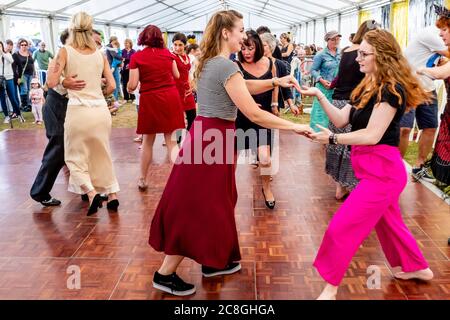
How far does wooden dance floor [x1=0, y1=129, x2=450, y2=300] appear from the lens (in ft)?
9.20

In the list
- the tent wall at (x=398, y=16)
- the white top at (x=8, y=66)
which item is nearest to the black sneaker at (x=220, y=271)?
the tent wall at (x=398, y=16)

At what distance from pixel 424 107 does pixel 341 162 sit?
1490 mm

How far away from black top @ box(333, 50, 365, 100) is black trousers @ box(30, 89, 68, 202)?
2.50 metres

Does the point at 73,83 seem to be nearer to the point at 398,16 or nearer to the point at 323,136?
the point at 323,136

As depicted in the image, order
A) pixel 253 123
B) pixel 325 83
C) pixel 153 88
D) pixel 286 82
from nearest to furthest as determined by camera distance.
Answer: pixel 286 82 < pixel 253 123 < pixel 153 88 < pixel 325 83

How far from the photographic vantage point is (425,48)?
452cm

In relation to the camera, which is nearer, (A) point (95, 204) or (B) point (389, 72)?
(B) point (389, 72)

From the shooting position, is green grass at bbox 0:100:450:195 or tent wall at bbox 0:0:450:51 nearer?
green grass at bbox 0:100:450:195

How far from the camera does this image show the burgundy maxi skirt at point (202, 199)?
8.24 feet

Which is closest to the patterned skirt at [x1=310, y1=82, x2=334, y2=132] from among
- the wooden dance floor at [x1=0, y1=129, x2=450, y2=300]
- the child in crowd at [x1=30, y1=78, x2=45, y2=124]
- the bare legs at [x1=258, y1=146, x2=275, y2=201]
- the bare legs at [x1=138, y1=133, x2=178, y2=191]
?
the wooden dance floor at [x1=0, y1=129, x2=450, y2=300]

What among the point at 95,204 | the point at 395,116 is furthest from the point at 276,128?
the point at 95,204

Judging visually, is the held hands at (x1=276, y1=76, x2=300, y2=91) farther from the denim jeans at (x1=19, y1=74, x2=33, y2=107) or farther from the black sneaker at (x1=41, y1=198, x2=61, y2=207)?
the denim jeans at (x1=19, y1=74, x2=33, y2=107)
